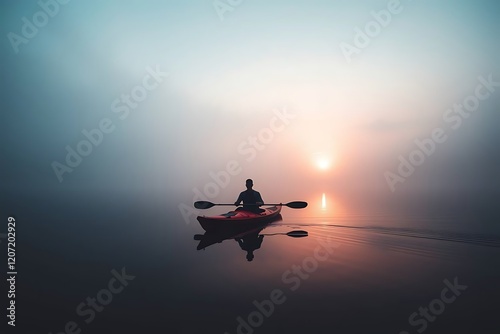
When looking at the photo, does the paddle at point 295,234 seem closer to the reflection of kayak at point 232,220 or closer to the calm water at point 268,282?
the calm water at point 268,282

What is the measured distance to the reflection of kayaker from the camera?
12.7 m

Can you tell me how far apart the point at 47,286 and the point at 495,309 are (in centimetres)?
1171


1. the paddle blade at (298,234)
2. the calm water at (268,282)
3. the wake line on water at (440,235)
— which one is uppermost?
the wake line on water at (440,235)

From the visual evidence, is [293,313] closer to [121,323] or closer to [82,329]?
[121,323]

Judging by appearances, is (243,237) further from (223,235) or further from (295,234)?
(295,234)

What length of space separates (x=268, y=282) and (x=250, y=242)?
5.40 metres

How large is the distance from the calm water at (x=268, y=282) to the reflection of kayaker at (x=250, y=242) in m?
0.26

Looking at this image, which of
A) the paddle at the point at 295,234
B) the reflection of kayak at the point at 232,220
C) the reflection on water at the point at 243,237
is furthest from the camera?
the paddle at the point at 295,234

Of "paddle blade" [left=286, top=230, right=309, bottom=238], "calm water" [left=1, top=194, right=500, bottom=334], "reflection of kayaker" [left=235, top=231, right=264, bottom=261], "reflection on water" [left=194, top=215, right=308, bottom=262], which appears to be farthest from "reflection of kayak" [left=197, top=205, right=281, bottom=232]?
"paddle blade" [left=286, top=230, right=309, bottom=238]

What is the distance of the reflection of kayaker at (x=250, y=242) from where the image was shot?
12652 mm

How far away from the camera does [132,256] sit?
1221 centimetres

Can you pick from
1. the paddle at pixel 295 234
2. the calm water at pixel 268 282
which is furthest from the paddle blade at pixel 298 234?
the calm water at pixel 268 282

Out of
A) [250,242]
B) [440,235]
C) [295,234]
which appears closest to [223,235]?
[250,242]

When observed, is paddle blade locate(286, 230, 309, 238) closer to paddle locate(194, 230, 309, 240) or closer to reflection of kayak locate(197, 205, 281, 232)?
paddle locate(194, 230, 309, 240)
